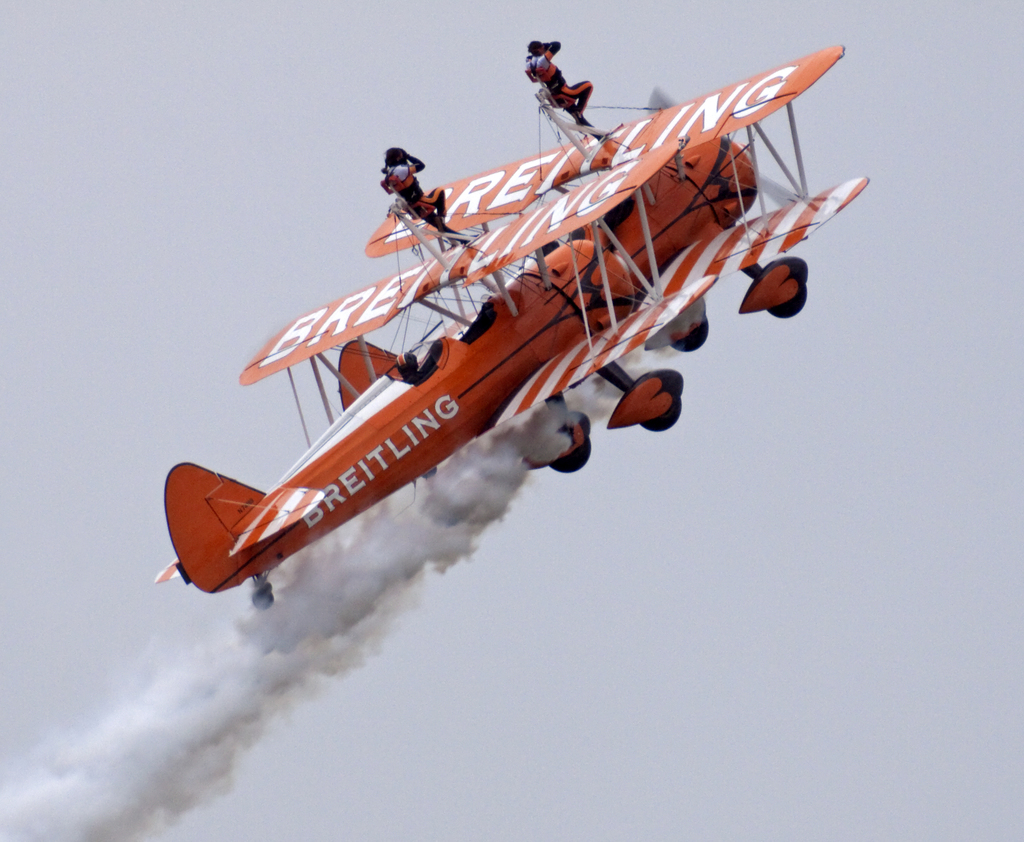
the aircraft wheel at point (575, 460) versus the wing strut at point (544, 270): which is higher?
the wing strut at point (544, 270)

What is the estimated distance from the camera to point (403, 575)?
25.8m

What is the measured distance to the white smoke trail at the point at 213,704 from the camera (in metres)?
25.4

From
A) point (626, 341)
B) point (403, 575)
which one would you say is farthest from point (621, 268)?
point (403, 575)

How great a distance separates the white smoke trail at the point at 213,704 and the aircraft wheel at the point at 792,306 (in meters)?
2.84

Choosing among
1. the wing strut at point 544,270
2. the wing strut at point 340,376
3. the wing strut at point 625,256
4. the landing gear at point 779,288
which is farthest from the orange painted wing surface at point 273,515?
the landing gear at point 779,288

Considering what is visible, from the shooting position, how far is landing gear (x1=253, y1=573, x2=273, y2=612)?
2467cm

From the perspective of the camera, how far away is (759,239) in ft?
85.3

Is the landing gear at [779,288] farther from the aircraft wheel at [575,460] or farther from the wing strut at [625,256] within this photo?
the aircraft wheel at [575,460]

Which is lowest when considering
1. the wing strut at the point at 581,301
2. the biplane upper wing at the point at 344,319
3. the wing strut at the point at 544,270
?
the wing strut at the point at 581,301

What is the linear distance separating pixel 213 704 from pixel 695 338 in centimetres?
667

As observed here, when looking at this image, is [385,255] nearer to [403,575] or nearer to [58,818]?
[403,575]

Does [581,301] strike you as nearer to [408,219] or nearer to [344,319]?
[408,219]

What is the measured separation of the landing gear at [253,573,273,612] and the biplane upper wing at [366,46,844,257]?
542 cm

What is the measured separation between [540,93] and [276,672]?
6.92 metres
